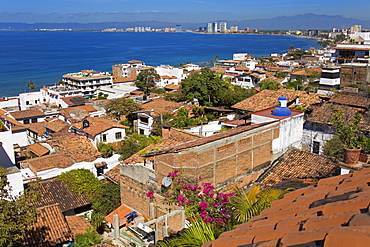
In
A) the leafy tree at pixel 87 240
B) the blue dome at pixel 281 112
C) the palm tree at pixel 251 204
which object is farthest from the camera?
the blue dome at pixel 281 112

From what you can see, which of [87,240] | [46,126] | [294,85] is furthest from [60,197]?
[294,85]

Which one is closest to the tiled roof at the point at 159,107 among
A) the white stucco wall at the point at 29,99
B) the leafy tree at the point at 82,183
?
the leafy tree at the point at 82,183

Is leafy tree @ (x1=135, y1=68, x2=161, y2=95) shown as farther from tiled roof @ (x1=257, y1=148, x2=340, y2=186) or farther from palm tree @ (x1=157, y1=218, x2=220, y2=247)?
palm tree @ (x1=157, y1=218, x2=220, y2=247)

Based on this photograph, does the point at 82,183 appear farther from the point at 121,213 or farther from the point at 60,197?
the point at 121,213

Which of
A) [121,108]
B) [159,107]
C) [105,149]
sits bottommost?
[105,149]

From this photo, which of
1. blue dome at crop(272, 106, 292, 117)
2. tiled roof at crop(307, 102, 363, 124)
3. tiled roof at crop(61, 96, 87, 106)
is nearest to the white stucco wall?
tiled roof at crop(61, 96, 87, 106)

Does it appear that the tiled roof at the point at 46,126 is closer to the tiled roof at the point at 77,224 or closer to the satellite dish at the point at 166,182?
the tiled roof at the point at 77,224

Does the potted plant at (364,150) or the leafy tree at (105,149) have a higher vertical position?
the potted plant at (364,150)
